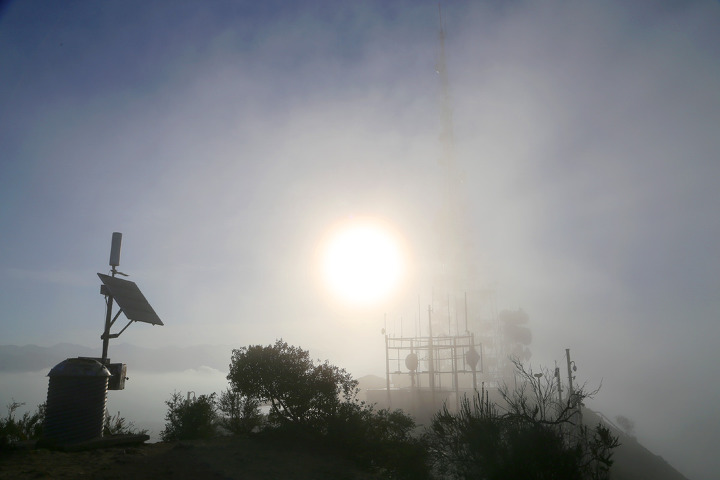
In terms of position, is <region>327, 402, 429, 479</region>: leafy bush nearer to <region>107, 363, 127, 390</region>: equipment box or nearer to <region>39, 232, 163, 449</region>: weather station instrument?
<region>39, 232, 163, 449</region>: weather station instrument

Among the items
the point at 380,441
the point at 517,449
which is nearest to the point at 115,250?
the point at 380,441

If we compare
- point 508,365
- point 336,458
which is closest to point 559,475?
point 336,458

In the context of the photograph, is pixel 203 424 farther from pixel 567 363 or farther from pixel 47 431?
pixel 567 363

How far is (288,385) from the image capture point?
723 inches

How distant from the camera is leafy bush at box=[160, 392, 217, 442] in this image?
17.9 metres

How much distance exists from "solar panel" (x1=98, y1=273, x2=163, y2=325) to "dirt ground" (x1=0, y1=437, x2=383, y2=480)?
173 inches

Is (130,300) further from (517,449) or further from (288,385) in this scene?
(517,449)

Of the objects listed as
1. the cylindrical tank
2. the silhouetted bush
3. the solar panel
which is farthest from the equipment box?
the silhouetted bush

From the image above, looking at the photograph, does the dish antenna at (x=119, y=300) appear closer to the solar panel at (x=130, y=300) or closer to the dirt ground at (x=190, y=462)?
the solar panel at (x=130, y=300)

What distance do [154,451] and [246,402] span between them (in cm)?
545

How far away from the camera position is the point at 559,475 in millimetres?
12312

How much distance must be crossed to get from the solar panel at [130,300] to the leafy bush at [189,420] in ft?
12.4

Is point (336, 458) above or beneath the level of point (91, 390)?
beneath

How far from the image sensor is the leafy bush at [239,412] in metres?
19.0
